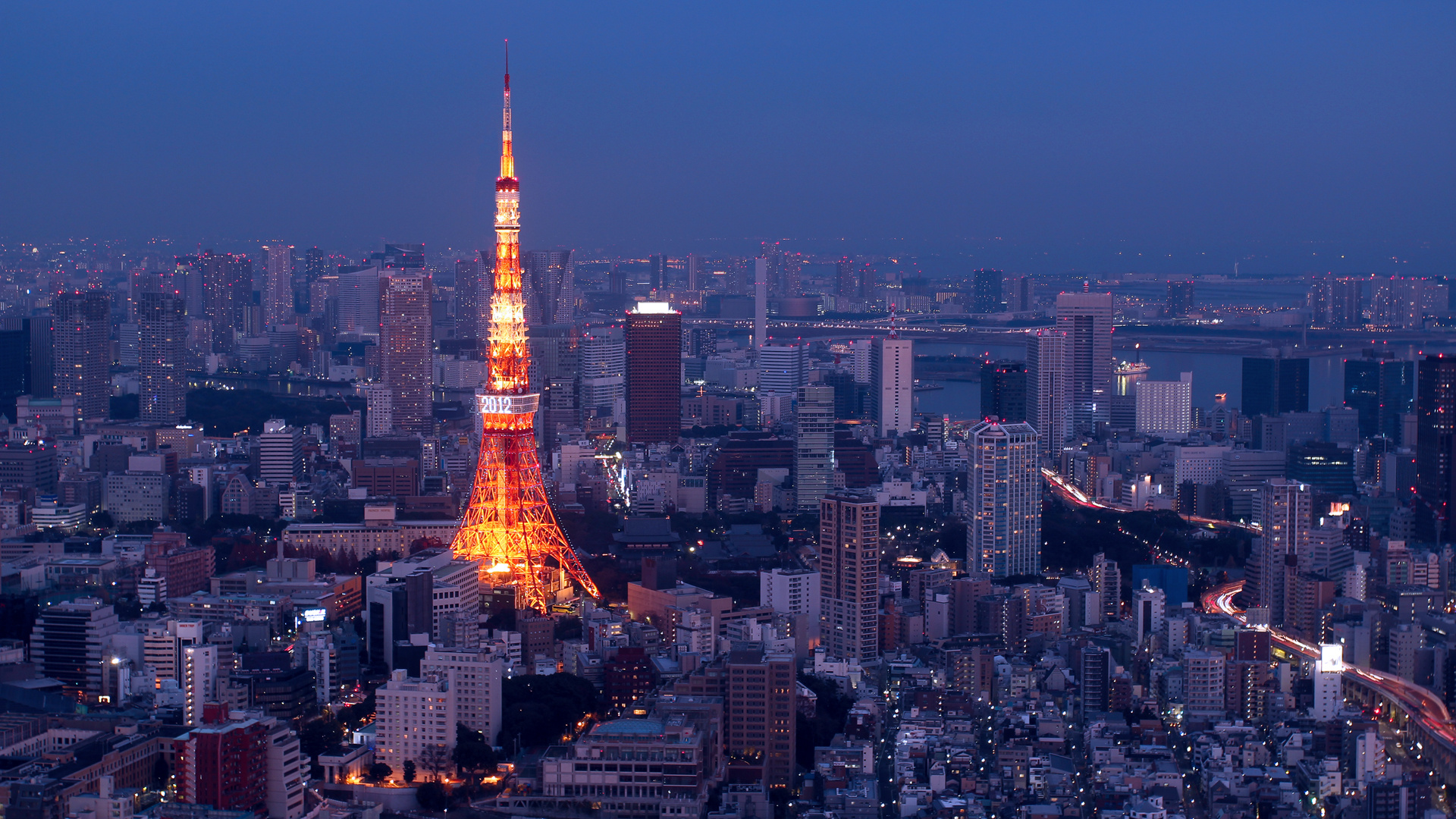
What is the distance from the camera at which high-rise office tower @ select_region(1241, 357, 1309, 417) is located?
2452 cm

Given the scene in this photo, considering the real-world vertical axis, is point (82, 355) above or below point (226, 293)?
below

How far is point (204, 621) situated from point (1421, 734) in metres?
6.72

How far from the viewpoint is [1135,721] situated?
9984 mm

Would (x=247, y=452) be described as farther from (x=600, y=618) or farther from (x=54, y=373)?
(x=600, y=618)

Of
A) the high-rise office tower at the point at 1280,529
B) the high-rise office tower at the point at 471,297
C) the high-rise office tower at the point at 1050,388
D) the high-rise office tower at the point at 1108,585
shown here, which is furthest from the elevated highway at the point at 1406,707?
the high-rise office tower at the point at 471,297

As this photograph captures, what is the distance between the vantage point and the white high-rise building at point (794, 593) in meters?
12.2

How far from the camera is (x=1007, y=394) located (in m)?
22.5

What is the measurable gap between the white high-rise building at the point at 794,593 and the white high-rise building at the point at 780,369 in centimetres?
1619

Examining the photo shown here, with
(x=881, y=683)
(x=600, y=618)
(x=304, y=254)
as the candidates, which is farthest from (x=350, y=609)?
(x=304, y=254)

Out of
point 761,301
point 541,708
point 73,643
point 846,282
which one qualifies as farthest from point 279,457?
point 846,282

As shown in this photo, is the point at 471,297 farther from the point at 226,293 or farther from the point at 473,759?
the point at 473,759

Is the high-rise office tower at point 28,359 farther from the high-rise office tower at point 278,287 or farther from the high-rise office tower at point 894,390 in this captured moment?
the high-rise office tower at point 894,390

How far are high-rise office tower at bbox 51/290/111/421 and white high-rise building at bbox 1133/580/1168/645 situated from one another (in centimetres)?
1538

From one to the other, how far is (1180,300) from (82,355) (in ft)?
63.8
